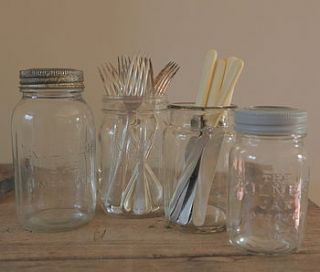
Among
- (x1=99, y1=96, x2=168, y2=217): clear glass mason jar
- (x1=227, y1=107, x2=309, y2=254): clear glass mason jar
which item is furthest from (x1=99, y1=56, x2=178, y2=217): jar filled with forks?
(x1=227, y1=107, x2=309, y2=254): clear glass mason jar

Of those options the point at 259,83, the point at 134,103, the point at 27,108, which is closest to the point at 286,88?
the point at 259,83

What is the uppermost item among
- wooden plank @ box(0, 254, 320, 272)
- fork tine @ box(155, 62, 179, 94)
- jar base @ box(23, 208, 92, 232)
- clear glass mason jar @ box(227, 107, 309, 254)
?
fork tine @ box(155, 62, 179, 94)

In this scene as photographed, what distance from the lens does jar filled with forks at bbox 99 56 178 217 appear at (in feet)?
2.03

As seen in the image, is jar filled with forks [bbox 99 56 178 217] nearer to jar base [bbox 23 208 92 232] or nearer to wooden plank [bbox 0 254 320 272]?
jar base [bbox 23 208 92 232]

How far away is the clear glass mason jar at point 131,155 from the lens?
627 mm

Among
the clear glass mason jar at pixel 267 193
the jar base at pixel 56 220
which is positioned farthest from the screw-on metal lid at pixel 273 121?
the jar base at pixel 56 220

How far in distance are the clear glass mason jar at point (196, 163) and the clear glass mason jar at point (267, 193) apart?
0.03 m

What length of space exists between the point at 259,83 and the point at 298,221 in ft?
1.65

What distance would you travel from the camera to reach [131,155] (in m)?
0.63

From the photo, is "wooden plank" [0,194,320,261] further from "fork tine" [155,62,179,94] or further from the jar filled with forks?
"fork tine" [155,62,179,94]

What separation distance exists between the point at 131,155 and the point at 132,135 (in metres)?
0.03

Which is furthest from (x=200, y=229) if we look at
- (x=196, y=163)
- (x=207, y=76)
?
(x=207, y=76)

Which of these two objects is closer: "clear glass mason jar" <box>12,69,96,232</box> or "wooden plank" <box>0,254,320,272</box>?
"wooden plank" <box>0,254,320,272</box>

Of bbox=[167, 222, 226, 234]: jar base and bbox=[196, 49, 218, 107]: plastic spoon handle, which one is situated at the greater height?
bbox=[196, 49, 218, 107]: plastic spoon handle
